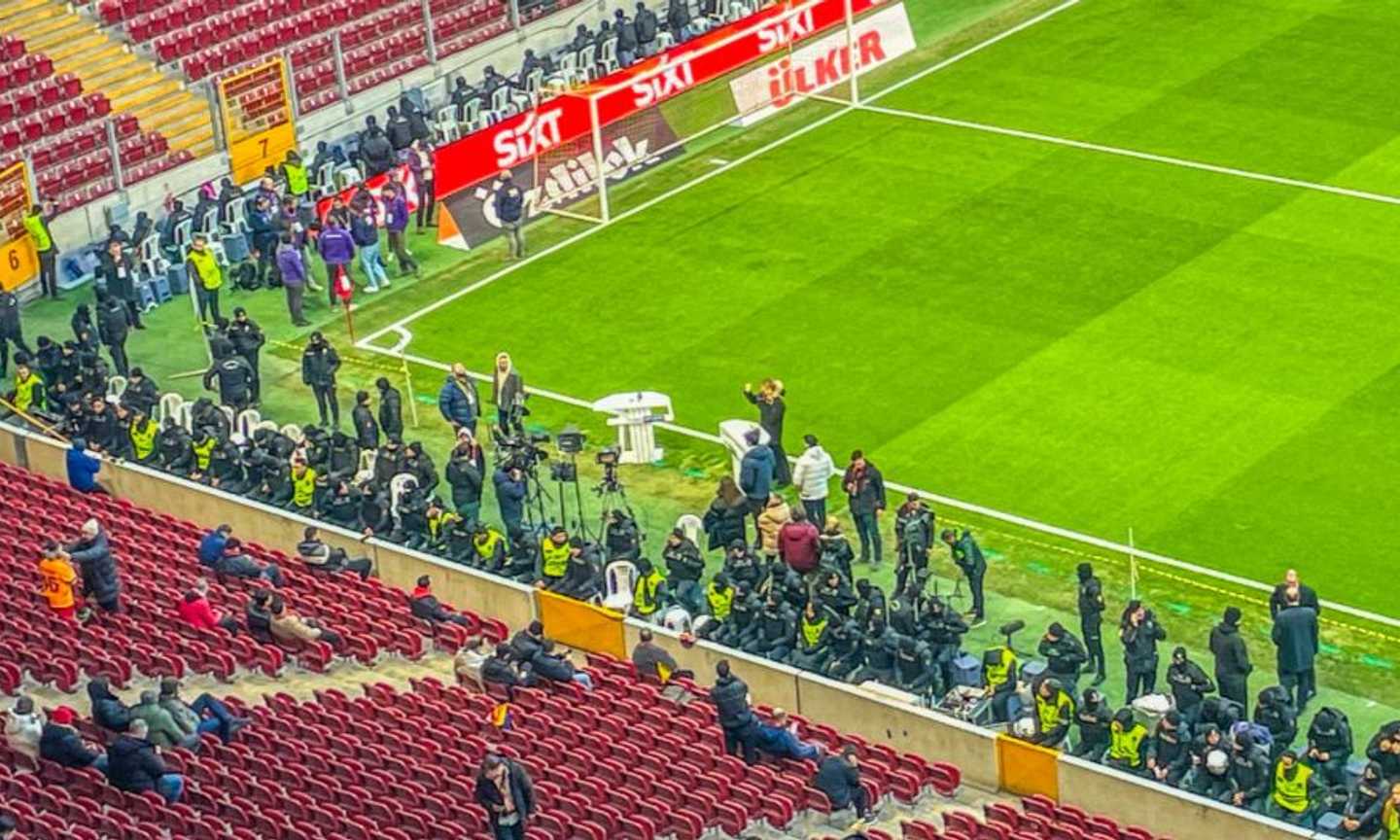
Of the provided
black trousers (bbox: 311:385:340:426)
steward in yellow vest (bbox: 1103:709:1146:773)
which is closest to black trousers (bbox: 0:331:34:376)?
black trousers (bbox: 311:385:340:426)

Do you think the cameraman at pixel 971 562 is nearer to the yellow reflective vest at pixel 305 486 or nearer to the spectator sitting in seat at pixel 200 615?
the yellow reflective vest at pixel 305 486

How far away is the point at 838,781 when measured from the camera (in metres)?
25.7

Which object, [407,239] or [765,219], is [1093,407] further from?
[407,239]

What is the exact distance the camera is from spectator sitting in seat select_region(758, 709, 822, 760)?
26547 millimetres

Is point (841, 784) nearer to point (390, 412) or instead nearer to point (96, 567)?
point (96, 567)

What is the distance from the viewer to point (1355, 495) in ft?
109

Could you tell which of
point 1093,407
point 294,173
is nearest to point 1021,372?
point 1093,407

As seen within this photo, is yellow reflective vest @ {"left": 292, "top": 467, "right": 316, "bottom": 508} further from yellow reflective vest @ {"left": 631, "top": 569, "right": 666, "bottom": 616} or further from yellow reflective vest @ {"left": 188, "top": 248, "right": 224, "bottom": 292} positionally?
yellow reflective vest @ {"left": 188, "top": 248, "right": 224, "bottom": 292}

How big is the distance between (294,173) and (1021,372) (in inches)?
487

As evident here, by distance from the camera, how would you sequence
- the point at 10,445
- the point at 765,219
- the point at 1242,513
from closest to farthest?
1. the point at 1242,513
2. the point at 10,445
3. the point at 765,219

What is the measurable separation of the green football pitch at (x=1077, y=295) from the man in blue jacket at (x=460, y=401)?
2.81 m

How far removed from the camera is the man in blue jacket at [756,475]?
1286 inches

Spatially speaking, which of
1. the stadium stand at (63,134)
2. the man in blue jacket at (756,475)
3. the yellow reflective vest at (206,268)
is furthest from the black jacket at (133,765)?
the stadium stand at (63,134)

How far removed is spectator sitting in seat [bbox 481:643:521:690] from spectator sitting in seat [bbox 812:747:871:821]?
367cm
